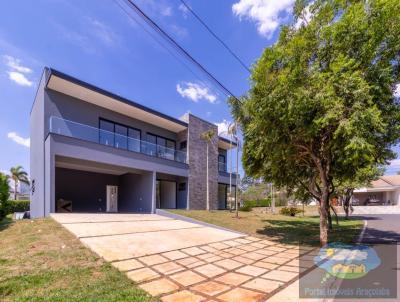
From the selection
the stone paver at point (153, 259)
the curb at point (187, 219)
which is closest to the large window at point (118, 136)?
the curb at point (187, 219)

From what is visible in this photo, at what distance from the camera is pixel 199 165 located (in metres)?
22.6

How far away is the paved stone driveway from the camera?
16.7 ft

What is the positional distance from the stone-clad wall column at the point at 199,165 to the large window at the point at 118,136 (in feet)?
15.6

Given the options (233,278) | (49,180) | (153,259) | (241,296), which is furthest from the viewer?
(49,180)

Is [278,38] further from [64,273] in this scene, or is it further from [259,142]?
[64,273]

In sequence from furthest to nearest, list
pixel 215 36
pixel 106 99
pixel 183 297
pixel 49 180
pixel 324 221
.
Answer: pixel 106 99 < pixel 49 180 < pixel 324 221 < pixel 215 36 < pixel 183 297

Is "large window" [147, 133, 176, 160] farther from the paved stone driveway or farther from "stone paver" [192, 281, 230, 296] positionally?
"stone paver" [192, 281, 230, 296]

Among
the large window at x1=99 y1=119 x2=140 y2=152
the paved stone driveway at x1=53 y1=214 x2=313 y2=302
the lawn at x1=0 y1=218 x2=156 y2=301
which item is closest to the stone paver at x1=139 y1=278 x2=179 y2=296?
the paved stone driveway at x1=53 y1=214 x2=313 y2=302

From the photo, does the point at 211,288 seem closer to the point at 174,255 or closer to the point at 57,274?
the point at 174,255

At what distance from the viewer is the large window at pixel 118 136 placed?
52.5 feet

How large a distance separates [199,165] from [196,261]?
15534 millimetres

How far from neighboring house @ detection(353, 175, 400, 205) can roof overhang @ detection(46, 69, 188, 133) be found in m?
33.2

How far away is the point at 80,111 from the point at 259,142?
1120cm

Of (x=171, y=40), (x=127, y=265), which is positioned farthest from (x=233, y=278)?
(x=171, y=40)
